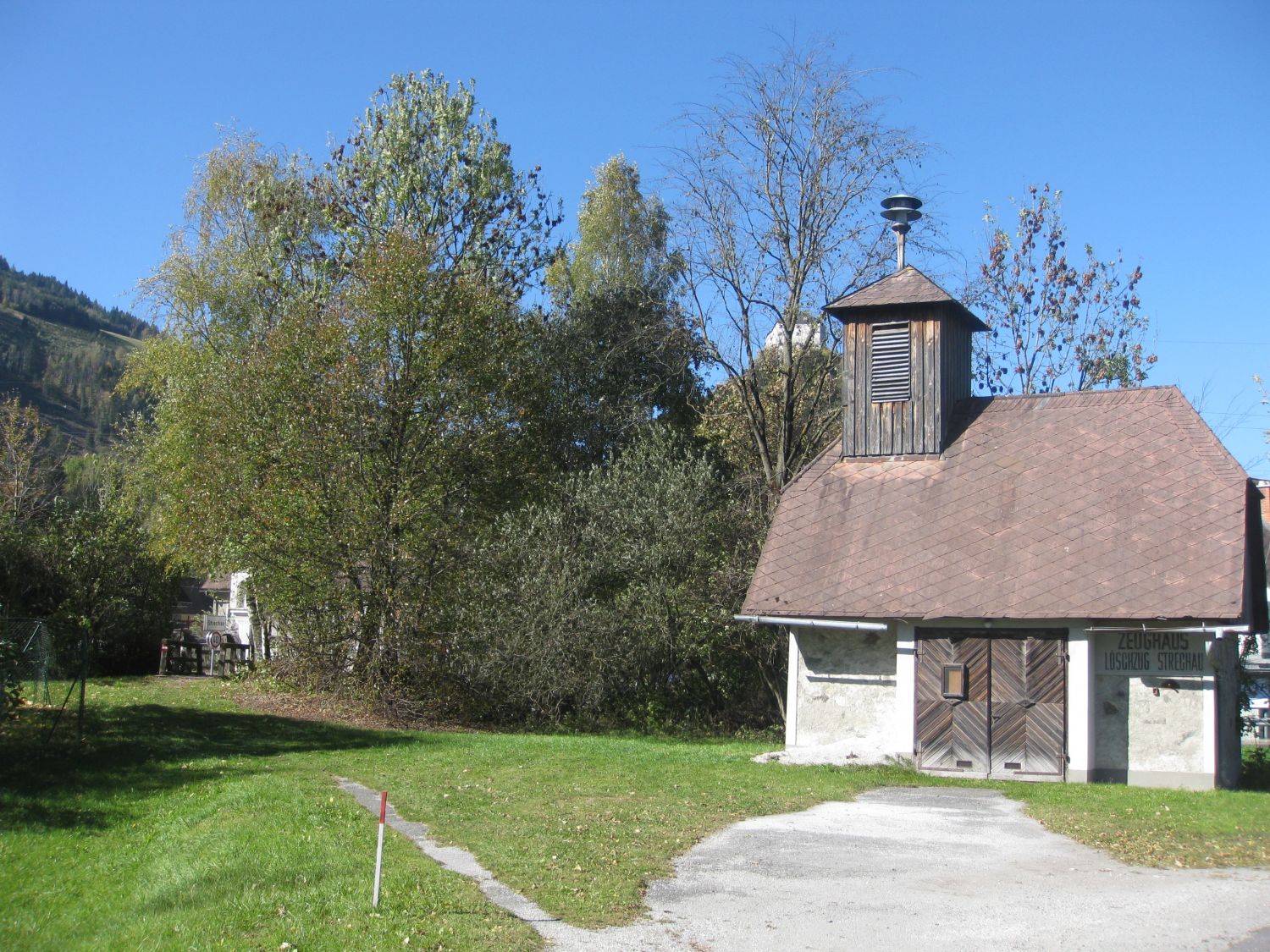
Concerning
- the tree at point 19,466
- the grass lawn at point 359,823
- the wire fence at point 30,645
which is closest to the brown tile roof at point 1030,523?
the grass lawn at point 359,823

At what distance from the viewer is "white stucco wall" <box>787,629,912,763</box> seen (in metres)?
18.3

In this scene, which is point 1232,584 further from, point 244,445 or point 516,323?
point 244,445

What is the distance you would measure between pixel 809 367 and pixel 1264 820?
17619 millimetres

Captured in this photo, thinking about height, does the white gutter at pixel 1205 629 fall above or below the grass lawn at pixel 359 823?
above

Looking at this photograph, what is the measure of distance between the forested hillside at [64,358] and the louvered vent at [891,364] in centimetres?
9902

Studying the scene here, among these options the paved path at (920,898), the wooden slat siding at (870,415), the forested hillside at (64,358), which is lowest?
the paved path at (920,898)

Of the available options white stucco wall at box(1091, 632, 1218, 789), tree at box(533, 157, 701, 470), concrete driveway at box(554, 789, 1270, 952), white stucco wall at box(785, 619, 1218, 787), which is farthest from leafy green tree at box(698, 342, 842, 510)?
concrete driveway at box(554, 789, 1270, 952)

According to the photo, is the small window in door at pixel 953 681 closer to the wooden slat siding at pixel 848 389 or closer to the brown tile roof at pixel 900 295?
the wooden slat siding at pixel 848 389

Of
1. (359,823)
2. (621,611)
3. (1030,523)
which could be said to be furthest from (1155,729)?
(359,823)

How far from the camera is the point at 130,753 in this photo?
16.1 m

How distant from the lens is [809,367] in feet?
95.7

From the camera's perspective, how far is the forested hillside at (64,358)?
433 ft

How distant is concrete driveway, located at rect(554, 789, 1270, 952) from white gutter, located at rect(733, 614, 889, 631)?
19.2ft

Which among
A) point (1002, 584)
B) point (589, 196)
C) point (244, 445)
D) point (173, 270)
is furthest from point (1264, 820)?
point (589, 196)
